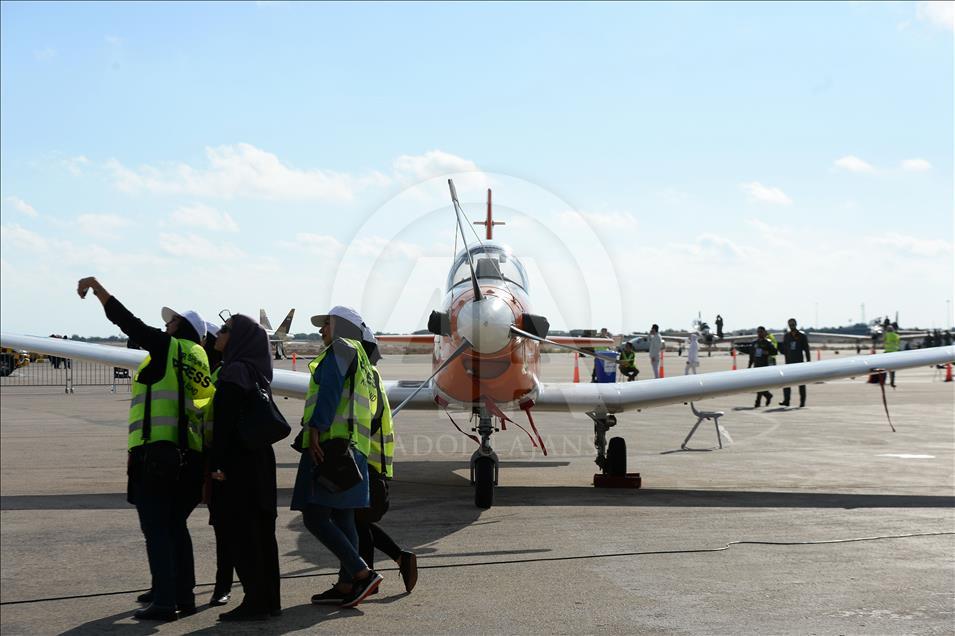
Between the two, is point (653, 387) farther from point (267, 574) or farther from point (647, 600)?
point (267, 574)

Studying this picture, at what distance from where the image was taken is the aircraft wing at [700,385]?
10.2 m

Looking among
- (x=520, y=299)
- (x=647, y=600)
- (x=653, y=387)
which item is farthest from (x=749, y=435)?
(x=647, y=600)

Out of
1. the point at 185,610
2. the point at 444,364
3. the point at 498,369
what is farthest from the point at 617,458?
the point at 185,610

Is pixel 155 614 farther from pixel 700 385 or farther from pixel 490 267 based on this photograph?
pixel 700 385

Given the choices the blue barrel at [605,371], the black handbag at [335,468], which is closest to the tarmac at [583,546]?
the black handbag at [335,468]

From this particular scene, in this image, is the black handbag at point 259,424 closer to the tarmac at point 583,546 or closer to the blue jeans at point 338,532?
the blue jeans at point 338,532

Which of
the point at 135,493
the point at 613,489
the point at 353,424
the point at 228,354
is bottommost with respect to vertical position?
the point at 613,489

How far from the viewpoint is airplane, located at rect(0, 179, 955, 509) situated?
869 cm

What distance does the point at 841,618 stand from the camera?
15.8ft

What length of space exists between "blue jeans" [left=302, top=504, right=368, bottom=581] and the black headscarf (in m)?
0.82

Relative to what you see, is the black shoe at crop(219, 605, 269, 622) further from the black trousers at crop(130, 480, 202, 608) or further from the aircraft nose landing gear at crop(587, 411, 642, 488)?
the aircraft nose landing gear at crop(587, 411, 642, 488)

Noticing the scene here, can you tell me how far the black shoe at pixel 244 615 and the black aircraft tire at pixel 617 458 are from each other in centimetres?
580

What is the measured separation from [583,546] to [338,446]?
2571 millimetres

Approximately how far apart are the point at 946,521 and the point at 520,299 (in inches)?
178
